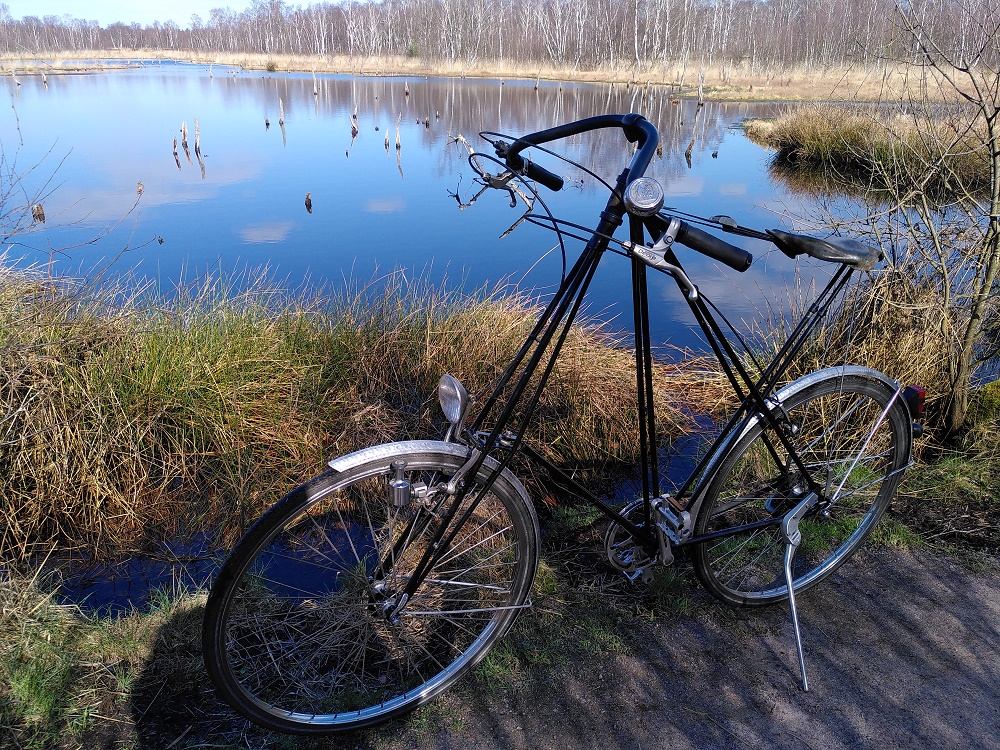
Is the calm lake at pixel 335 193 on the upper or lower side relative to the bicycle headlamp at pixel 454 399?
lower

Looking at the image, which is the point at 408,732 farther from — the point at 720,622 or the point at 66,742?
the point at 720,622

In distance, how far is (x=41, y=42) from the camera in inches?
3009

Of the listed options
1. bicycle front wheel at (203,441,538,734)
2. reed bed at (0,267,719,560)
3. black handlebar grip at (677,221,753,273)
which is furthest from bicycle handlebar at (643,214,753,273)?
reed bed at (0,267,719,560)

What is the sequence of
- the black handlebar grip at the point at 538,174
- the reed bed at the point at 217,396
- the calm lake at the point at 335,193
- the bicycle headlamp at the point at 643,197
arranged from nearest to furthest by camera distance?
1. the bicycle headlamp at the point at 643,197
2. the black handlebar grip at the point at 538,174
3. the reed bed at the point at 217,396
4. the calm lake at the point at 335,193

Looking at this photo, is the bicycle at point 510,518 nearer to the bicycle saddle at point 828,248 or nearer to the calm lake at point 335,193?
the bicycle saddle at point 828,248

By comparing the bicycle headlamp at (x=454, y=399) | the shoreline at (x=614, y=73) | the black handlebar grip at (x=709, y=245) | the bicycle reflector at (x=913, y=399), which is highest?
the shoreline at (x=614, y=73)

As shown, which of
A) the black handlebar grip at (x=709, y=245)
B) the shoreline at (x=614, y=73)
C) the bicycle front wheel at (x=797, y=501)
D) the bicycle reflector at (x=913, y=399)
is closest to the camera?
the black handlebar grip at (x=709, y=245)

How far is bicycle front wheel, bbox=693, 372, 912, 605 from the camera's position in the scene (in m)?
2.47

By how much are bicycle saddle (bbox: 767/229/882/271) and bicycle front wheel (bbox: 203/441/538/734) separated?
1.03 metres

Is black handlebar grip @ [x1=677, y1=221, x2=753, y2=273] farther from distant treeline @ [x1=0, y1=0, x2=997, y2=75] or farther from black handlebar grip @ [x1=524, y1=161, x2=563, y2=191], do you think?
distant treeline @ [x1=0, y1=0, x2=997, y2=75]

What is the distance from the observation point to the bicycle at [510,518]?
6.10 feet

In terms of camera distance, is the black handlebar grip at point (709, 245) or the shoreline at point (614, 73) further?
the shoreline at point (614, 73)

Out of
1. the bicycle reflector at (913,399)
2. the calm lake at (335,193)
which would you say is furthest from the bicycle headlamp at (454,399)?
the bicycle reflector at (913,399)

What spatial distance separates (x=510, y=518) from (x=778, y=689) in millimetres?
1000
